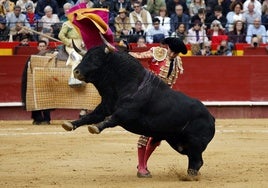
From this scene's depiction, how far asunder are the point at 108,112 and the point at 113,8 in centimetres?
→ 927

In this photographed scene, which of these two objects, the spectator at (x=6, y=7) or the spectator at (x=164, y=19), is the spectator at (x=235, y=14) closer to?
the spectator at (x=164, y=19)

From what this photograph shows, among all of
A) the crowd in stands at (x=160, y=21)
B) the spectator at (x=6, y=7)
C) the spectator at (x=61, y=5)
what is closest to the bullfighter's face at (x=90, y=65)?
the crowd in stands at (x=160, y=21)

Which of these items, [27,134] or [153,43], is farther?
[153,43]

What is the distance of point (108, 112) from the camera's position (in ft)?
28.7

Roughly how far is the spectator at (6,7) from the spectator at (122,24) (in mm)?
1781

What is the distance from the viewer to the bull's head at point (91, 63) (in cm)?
860

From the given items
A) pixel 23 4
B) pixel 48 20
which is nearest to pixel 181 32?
pixel 48 20

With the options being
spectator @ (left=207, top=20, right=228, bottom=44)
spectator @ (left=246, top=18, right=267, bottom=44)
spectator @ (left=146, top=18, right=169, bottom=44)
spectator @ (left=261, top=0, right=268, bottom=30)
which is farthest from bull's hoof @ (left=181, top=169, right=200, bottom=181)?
spectator @ (left=261, top=0, right=268, bottom=30)

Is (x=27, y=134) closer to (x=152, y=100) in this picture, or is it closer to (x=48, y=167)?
(x=48, y=167)

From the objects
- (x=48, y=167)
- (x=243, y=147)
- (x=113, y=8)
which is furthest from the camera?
(x=113, y=8)

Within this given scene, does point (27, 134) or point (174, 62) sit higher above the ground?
point (174, 62)

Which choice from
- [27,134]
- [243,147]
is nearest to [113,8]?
[27,134]

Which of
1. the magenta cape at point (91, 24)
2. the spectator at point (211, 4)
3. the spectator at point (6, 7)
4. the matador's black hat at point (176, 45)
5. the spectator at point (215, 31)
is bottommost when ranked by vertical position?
the spectator at point (215, 31)

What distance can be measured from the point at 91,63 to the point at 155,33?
8.62 m
